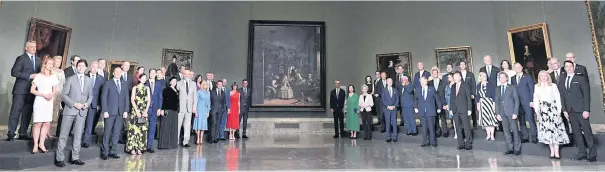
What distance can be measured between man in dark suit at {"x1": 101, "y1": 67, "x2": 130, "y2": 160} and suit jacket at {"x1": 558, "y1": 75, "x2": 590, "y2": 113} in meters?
6.69

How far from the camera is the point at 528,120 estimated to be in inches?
232

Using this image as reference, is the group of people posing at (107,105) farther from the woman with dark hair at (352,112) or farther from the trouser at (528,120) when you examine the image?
the trouser at (528,120)

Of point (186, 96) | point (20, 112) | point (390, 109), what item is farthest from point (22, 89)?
point (390, 109)

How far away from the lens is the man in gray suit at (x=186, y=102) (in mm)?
6832

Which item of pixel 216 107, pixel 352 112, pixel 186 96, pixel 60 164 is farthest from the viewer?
pixel 352 112

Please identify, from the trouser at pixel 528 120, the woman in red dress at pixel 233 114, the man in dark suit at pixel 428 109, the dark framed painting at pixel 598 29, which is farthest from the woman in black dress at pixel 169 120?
the dark framed painting at pixel 598 29

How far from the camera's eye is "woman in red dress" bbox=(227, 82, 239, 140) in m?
8.88

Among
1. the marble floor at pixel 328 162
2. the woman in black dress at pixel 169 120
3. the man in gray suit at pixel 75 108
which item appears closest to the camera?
the marble floor at pixel 328 162

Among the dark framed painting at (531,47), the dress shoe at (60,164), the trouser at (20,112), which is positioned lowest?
the dress shoe at (60,164)

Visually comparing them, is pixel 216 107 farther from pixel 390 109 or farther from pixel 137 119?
pixel 390 109

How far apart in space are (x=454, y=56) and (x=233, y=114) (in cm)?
666

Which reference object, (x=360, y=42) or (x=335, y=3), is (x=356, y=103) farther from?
(x=335, y=3)

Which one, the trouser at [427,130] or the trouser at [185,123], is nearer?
the trouser at [185,123]

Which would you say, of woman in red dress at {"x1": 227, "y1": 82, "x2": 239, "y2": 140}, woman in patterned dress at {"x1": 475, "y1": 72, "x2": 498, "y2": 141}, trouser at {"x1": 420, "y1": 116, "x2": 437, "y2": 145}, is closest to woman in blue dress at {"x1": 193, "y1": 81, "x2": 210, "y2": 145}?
woman in red dress at {"x1": 227, "y1": 82, "x2": 239, "y2": 140}
